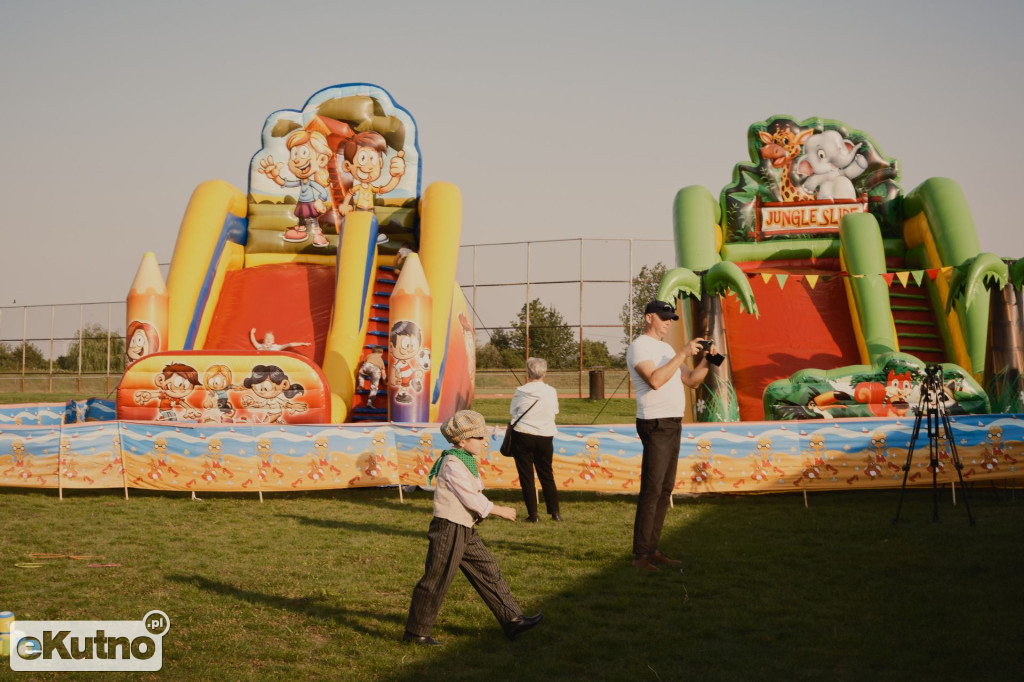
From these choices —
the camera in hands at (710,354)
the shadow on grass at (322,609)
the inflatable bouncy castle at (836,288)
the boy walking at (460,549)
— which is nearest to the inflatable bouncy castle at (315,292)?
the inflatable bouncy castle at (836,288)

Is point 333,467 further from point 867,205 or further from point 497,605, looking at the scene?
point 867,205

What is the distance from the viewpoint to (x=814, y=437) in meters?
9.15

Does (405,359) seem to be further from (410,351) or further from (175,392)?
(175,392)

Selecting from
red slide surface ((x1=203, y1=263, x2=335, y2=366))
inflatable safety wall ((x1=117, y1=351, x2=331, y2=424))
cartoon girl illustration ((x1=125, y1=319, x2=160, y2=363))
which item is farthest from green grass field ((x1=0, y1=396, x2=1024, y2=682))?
red slide surface ((x1=203, y1=263, x2=335, y2=366))

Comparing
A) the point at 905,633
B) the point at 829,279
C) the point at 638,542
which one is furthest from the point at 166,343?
the point at 905,633

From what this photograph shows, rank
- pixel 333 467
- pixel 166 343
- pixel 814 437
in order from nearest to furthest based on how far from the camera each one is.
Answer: pixel 814 437 < pixel 333 467 < pixel 166 343

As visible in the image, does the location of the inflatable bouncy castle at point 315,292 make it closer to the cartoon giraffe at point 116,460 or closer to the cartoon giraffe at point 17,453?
the cartoon giraffe at point 116,460

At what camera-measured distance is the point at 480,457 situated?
9688 mm

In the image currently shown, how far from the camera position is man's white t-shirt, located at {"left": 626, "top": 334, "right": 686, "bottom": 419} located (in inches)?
244

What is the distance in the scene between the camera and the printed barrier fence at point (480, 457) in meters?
9.09

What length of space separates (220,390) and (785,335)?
7.85 m

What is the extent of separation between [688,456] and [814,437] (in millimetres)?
1266

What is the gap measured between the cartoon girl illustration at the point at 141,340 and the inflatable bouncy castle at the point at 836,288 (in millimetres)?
7180

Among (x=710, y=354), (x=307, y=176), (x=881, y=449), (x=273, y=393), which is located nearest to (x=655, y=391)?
(x=710, y=354)
